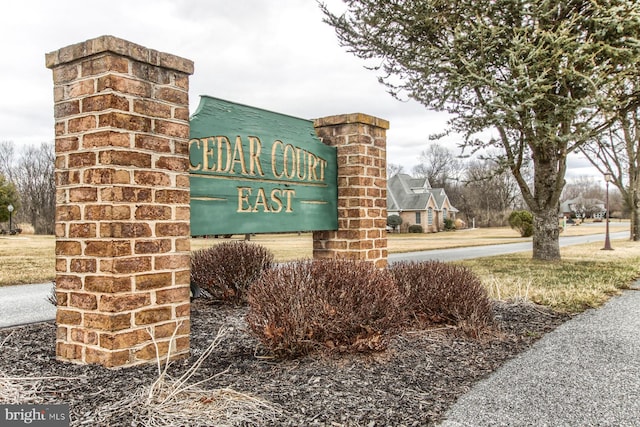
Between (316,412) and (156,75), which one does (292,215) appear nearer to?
(156,75)

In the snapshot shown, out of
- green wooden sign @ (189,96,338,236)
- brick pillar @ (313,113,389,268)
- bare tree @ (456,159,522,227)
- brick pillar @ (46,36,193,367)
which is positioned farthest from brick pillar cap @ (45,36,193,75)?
bare tree @ (456,159,522,227)

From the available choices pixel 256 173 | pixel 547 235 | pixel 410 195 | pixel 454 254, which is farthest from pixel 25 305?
pixel 410 195

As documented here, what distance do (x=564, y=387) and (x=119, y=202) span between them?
3337 mm

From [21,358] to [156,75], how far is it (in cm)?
225

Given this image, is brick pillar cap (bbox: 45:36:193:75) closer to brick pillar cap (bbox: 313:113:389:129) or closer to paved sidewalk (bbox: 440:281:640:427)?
brick pillar cap (bbox: 313:113:389:129)

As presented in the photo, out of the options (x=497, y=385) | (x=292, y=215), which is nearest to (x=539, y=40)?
(x=292, y=215)

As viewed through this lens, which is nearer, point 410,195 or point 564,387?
point 564,387

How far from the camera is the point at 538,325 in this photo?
5.46 m

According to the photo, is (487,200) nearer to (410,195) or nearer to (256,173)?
(410,195)

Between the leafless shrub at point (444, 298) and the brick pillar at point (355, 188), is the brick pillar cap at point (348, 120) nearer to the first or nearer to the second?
the brick pillar at point (355, 188)

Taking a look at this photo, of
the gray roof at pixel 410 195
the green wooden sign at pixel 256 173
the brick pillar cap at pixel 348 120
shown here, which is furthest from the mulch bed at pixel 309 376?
the gray roof at pixel 410 195

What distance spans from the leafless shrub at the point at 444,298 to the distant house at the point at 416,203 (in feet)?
140

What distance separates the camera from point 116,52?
328 centimetres

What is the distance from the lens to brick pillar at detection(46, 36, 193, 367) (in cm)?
326
